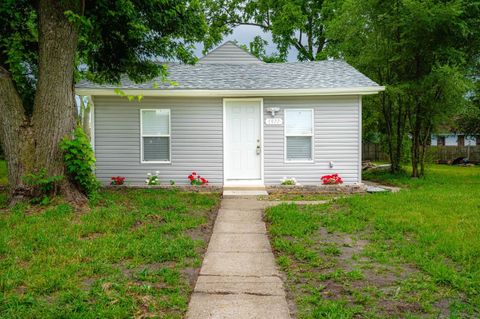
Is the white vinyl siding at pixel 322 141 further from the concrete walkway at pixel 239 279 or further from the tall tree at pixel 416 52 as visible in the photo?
the concrete walkway at pixel 239 279

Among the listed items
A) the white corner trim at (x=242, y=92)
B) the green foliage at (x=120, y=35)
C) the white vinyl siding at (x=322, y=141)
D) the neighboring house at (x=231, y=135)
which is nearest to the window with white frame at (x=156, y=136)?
the neighboring house at (x=231, y=135)

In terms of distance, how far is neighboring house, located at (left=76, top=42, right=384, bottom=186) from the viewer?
1030 cm


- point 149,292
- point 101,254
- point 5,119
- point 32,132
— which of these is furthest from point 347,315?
point 5,119

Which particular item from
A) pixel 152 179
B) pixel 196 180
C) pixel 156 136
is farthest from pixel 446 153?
pixel 152 179

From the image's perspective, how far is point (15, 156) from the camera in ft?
20.8

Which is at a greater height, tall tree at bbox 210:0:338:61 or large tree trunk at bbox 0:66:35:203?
tall tree at bbox 210:0:338:61

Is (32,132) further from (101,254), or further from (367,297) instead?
(367,297)

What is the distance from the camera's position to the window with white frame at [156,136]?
1039 cm

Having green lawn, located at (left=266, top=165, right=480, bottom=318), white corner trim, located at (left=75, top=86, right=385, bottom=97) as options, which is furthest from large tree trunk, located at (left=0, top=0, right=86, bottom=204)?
green lawn, located at (left=266, top=165, right=480, bottom=318)

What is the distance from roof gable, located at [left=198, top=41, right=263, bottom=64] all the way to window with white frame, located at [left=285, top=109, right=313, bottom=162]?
3.25 m

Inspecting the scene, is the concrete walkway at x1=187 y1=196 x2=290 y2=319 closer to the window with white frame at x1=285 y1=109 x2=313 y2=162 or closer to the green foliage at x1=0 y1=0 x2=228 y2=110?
the green foliage at x1=0 y1=0 x2=228 y2=110

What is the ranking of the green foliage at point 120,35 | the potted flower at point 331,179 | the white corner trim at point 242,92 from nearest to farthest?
the green foliage at point 120,35 → the white corner trim at point 242,92 → the potted flower at point 331,179

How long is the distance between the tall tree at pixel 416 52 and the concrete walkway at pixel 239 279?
24.4ft

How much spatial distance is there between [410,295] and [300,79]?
8201mm
